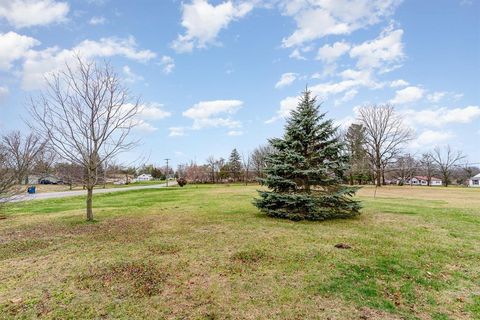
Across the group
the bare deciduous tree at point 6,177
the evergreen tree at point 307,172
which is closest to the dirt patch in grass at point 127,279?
the bare deciduous tree at point 6,177

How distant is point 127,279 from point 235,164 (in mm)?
56853

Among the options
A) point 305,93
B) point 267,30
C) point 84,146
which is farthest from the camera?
point 267,30

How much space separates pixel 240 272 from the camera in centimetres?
470

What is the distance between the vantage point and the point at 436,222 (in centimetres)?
956

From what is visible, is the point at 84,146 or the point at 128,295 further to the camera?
the point at 84,146

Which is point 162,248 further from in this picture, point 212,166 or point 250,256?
point 212,166

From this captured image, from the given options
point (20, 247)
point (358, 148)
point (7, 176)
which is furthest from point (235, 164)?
point (7, 176)

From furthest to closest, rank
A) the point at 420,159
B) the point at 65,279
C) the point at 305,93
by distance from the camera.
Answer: the point at 420,159, the point at 305,93, the point at 65,279

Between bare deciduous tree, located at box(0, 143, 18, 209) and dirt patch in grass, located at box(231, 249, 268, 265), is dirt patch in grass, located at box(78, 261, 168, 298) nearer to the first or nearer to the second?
dirt patch in grass, located at box(231, 249, 268, 265)

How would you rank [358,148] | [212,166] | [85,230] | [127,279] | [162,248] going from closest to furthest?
[127,279], [162,248], [85,230], [358,148], [212,166]

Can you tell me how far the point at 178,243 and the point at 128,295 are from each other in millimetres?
2746

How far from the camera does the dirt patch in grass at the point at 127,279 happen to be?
13.1 feet

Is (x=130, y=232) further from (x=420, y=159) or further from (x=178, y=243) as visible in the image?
(x=420, y=159)

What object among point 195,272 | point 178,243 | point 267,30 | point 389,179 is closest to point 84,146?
point 178,243
